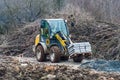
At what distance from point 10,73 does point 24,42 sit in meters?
15.0

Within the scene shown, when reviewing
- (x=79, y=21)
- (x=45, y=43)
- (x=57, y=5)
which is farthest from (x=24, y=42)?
(x=57, y=5)

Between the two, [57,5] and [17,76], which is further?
[57,5]

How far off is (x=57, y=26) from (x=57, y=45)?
943mm

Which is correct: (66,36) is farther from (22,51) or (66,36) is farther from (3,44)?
(3,44)

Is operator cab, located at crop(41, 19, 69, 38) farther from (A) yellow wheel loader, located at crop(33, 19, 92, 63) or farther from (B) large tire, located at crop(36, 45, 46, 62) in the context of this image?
(B) large tire, located at crop(36, 45, 46, 62)

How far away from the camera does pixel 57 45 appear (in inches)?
741

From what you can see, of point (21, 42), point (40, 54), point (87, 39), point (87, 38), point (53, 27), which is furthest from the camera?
point (21, 42)

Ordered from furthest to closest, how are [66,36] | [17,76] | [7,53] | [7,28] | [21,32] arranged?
[7,28]
[21,32]
[7,53]
[66,36]
[17,76]

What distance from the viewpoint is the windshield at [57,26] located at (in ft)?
62.2

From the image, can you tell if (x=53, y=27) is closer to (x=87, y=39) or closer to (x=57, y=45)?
(x=57, y=45)

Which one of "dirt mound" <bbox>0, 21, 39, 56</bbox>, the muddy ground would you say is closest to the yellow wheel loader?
the muddy ground

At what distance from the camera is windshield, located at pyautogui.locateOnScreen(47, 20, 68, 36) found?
62.2 ft

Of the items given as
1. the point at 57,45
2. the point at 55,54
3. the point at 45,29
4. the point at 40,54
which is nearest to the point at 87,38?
the point at 40,54

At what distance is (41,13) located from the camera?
34094mm
